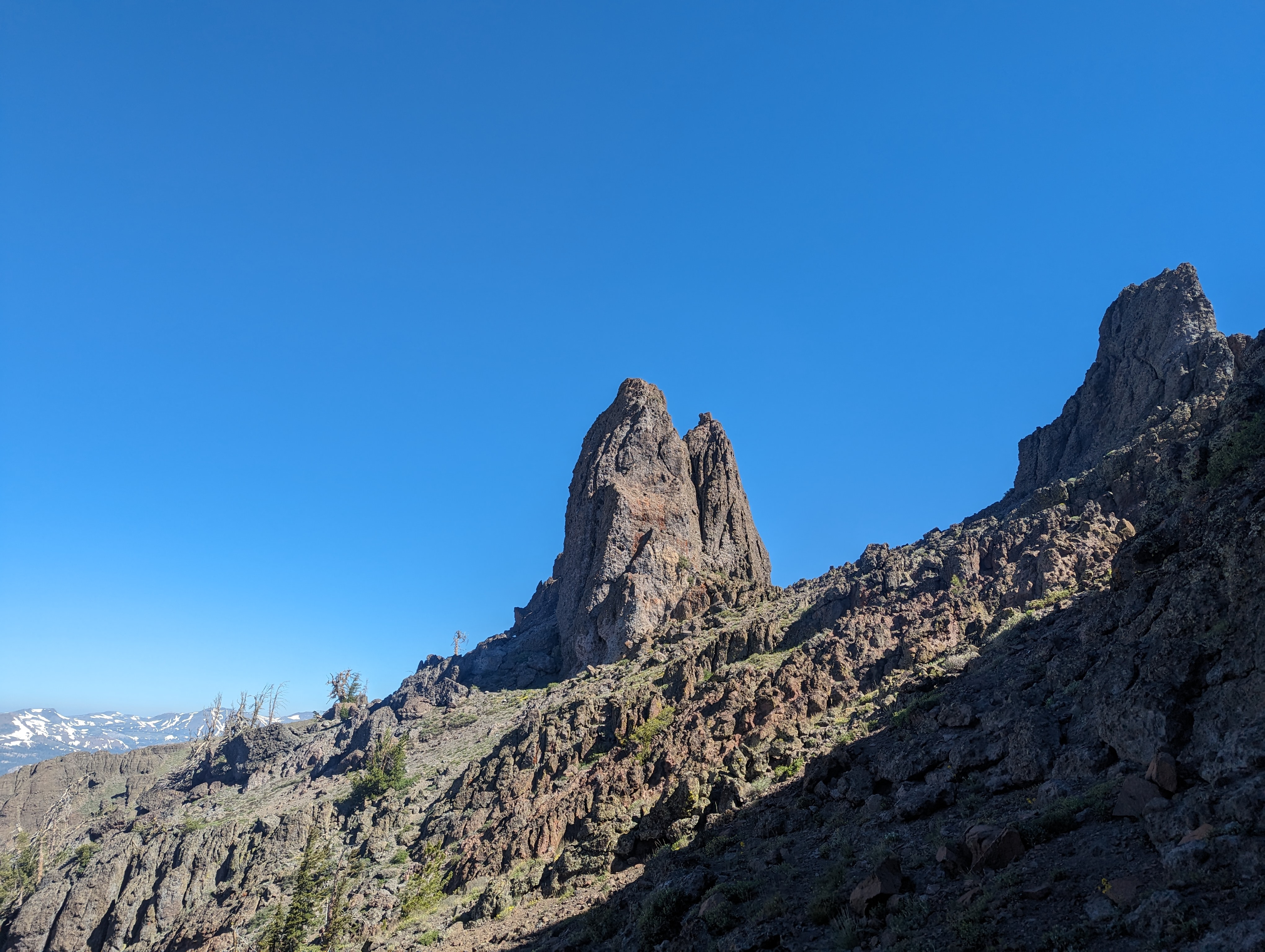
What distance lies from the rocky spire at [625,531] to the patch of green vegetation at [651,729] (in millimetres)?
29767

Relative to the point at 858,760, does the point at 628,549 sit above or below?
above

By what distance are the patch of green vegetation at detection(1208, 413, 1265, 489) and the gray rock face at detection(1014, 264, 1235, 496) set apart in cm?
2686

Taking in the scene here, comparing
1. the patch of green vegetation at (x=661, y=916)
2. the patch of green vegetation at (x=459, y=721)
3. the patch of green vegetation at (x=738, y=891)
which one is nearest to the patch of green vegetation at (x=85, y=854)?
the patch of green vegetation at (x=459, y=721)

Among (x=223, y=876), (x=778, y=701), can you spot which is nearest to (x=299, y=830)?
(x=223, y=876)

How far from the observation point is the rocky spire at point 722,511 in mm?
85812

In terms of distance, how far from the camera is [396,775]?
53.9 metres

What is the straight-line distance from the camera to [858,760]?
22.8 meters

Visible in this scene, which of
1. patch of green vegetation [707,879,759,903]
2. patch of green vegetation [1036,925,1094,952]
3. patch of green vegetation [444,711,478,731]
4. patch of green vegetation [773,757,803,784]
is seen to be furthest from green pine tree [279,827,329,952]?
patch of green vegetation [1036,925,1094,952]

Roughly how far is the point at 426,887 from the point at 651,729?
1419cm

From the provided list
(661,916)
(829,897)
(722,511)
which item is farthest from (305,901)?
(722,511)

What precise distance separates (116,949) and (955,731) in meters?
55.2

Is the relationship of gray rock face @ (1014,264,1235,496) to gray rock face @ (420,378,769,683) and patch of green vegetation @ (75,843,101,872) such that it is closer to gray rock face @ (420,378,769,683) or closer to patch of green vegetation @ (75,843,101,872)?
gray rock face @ (420,378,769,683)

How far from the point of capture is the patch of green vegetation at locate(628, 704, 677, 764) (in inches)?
1426

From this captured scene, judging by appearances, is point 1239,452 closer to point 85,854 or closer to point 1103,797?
point 1103,797
